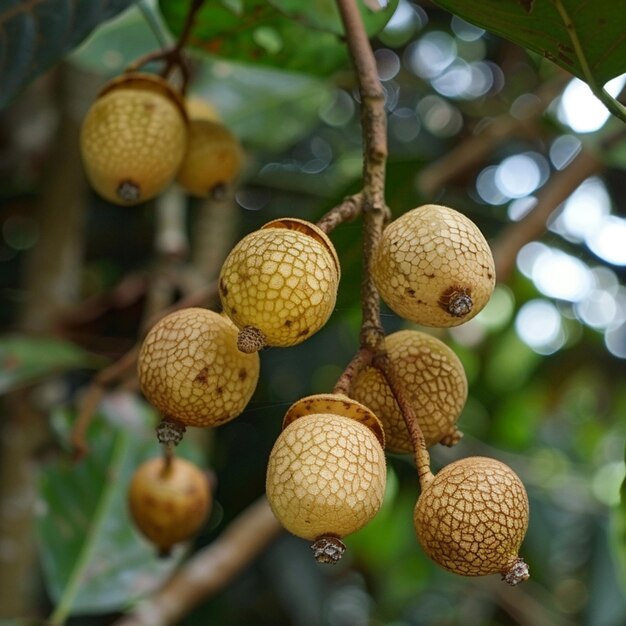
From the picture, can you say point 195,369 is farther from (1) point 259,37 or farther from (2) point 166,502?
(1) point 259,37

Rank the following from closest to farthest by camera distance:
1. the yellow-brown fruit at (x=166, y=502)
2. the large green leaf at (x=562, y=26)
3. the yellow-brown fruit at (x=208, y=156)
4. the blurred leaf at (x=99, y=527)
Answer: the large green leaf at (x=562, y=26) → the yellow-brown fruit at (x=208, y=156) → the yellow-brown fruit at (x=166, y=502) → the blurred leaf at (x=99, y=527)

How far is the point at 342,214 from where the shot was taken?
2.35ft

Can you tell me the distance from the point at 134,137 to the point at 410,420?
0.43m

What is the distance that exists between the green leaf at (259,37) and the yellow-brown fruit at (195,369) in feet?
1.83

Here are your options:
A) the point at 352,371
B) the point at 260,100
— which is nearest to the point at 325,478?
the point at 352,371

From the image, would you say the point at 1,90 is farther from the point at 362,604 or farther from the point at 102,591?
the point at 362,604

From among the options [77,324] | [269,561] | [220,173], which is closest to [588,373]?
[269,561]

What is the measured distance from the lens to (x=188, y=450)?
153 cm

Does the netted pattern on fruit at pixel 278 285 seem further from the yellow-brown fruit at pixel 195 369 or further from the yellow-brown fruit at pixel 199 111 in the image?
the yellow-brown fruit at pixel 199 111

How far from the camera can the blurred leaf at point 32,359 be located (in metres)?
1.50

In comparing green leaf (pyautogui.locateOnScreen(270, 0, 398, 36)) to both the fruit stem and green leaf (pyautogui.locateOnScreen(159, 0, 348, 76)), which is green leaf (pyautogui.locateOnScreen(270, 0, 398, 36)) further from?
the fruit stem

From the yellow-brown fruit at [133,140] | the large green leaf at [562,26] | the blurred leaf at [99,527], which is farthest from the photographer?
the blurred leaf at [99,527]

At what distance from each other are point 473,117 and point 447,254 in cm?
190

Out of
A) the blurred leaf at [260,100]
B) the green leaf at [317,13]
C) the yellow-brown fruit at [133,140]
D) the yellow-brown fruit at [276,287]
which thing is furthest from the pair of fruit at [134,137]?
the blurred leaf at [260,100]
